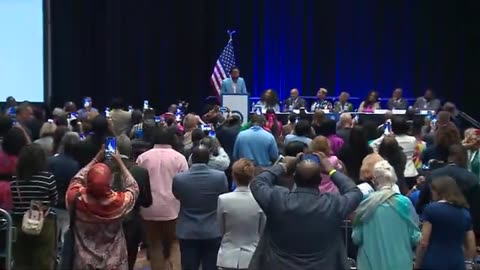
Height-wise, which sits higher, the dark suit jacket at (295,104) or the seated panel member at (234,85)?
the seated panel member at (234,85)

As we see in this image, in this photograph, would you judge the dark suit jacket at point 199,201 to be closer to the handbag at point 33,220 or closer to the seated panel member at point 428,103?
the handbag at point 33,220

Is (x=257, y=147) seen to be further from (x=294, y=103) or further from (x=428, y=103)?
(x=428, y=103)

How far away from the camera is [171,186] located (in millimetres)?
7980

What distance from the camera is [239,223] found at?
21.6ft

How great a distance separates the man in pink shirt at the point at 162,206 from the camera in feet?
26.2

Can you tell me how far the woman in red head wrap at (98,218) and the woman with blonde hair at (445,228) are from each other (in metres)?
2.31

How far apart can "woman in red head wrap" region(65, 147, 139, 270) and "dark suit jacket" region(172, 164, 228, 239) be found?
1258mm

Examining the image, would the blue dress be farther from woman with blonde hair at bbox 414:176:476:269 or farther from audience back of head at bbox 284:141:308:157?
audience back of head at bbox 284:141:308:157

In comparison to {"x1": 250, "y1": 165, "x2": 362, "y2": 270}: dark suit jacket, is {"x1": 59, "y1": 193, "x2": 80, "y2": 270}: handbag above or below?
below

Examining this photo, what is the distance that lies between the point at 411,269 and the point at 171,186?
2.71m

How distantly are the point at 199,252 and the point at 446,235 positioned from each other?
90.9 inches

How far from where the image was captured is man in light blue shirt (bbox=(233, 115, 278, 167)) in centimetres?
975

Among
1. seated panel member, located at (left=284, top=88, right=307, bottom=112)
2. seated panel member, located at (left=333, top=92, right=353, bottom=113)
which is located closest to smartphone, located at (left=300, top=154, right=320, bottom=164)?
seated panel member, located at (left=333, top=92, right=353, bottom=113)

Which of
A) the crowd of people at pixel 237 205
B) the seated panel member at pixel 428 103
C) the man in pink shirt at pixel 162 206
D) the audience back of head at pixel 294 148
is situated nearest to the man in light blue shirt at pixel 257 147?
the crowd of people at pixel 237 205
